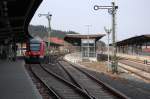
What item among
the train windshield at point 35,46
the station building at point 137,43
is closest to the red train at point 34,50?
the train windshield at point 35,46

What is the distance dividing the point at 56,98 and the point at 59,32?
16450 centimetres

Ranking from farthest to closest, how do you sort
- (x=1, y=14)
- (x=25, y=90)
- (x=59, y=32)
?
(x=59, y=32), (x=1, y=14), (x=25, y=90)

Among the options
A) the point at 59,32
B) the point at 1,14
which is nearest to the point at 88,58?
the point at 1,14

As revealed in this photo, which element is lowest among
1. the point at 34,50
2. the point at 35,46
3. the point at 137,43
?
the point at 34,50

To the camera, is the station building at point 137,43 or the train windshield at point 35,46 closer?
the train windshield at point 35,46

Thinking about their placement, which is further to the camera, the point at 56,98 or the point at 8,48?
the point at 8,48

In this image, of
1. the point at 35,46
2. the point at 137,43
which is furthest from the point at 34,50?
the point at 137,43

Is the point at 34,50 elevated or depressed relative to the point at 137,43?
depressed

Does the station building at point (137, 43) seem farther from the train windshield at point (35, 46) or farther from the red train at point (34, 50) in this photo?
the train windshield at point (35, 46)

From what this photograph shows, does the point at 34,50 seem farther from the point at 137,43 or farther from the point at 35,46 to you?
the point at 137,43

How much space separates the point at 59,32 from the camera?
7170 inches

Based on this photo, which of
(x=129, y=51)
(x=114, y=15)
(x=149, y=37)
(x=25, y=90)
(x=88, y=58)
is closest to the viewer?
(x=25, y=90)

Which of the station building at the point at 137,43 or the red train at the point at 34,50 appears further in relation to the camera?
the station building at the point at 137,43

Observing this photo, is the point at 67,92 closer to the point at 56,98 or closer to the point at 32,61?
the point at 56,98
